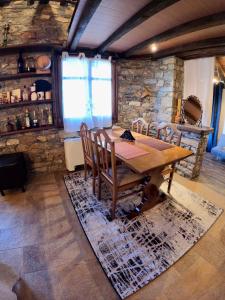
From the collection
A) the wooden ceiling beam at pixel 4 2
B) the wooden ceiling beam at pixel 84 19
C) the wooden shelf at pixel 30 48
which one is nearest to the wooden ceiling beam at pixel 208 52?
the wooden ceiling beam at pixel 84 19

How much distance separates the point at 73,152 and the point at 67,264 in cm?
189

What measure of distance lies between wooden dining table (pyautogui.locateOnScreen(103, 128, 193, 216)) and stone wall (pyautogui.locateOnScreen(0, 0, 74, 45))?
2059mm

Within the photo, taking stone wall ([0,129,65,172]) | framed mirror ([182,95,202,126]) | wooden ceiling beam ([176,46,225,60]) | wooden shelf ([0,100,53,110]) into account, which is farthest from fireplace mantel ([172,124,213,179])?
wooden shelf ([0,100,53,110])

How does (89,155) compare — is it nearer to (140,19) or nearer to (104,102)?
(104,102)

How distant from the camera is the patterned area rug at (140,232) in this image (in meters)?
1.53

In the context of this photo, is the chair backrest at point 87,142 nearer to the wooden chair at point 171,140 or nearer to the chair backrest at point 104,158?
the chair backrest at point 104,158

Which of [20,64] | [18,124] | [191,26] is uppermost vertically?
[191,26]

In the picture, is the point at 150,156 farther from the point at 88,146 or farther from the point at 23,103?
the point at 23,103

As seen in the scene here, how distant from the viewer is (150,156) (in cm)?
201

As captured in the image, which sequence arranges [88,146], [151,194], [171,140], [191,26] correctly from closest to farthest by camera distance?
[191,26] < [151,194] < [88,146] < [171,140]

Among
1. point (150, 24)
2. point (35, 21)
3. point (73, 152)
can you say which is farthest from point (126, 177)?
point (35, 21)

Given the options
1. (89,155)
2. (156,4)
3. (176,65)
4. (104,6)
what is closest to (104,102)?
(89,155)

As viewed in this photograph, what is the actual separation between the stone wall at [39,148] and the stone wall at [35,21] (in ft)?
4.76

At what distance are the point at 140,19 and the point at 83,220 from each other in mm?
2261
